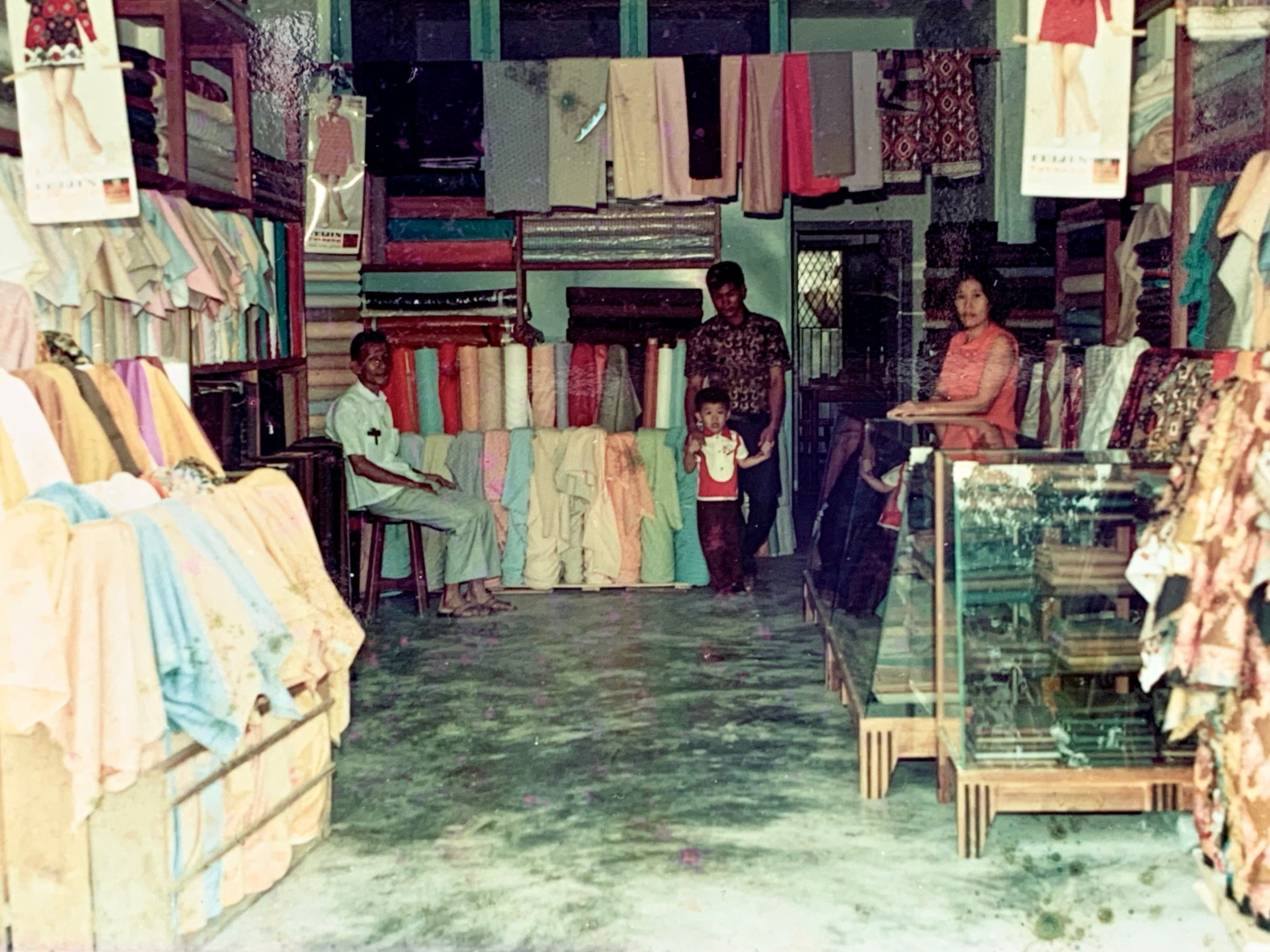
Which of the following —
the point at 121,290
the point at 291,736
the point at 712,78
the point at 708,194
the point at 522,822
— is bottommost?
the point at 522,822

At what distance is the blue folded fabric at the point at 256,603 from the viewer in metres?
3.33

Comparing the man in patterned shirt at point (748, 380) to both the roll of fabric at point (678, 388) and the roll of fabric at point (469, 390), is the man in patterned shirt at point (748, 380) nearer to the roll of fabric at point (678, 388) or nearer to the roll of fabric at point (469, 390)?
the roll of fabric at point (678, 388)

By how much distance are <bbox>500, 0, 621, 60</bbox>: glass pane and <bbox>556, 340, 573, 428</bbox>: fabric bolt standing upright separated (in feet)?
9.45

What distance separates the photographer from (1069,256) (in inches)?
278

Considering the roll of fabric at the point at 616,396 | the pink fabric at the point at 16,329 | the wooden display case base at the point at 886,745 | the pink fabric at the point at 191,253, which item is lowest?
the wooden display case base at the point at 886,745

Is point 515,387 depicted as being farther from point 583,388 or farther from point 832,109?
point 832,109

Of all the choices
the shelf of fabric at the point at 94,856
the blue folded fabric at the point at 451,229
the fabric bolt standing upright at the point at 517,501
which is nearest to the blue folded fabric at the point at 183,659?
the shelf of fabric at the point at 94,856

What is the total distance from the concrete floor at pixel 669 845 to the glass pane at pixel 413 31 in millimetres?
5576

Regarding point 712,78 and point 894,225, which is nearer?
point 712,78

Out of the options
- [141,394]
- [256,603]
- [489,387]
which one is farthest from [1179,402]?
[489,387]

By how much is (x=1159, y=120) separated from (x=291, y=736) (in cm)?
405

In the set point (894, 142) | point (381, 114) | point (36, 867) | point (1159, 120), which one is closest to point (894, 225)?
point (894, 142)

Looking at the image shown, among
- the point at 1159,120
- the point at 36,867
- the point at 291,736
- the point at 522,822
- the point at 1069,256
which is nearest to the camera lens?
the point at 36,867

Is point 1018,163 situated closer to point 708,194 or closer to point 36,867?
point 708,194
